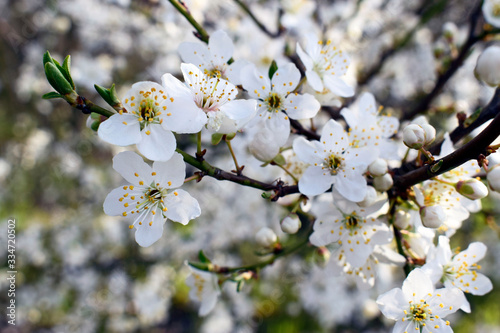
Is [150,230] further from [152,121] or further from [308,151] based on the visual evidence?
[308,151]

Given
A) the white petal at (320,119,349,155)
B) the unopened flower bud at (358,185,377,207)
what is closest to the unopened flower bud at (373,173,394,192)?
the unopened flower bud at (358,185,377,207)

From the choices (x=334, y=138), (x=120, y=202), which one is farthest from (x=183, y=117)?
(x=334, y=138)

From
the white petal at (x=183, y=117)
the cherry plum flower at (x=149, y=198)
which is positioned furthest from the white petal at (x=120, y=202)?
the white petal at (x=183, y=117)

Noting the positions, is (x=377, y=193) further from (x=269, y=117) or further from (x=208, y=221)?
(x=208, y=221)

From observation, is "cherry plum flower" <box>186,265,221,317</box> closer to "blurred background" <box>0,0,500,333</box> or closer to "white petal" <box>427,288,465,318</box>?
"white petal" <box>427,288,465,318</box>

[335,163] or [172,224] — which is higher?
[335,163]

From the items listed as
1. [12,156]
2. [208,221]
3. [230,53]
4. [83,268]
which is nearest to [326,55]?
[230,53]
